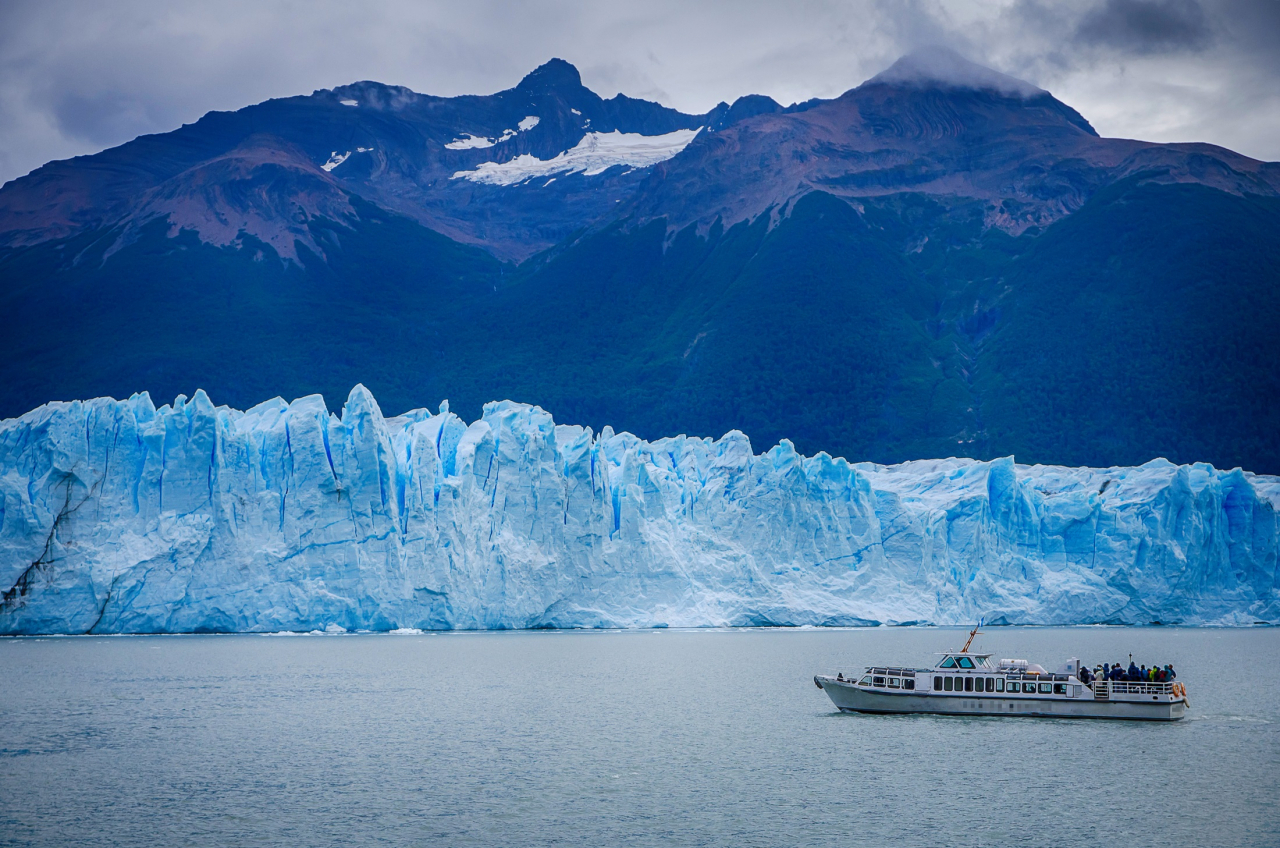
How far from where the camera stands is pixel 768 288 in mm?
88875

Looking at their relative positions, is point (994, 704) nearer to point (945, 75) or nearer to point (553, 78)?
point (945, 75)

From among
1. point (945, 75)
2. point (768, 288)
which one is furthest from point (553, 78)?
point (768, 288)

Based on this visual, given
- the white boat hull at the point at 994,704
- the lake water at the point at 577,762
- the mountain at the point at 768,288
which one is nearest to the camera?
the lake water at the point at 577,762

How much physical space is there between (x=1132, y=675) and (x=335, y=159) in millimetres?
120458

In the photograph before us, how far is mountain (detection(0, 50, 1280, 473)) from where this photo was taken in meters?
76.0

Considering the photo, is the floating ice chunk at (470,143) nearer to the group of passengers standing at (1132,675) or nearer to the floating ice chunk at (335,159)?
the floating ice chunk at (335,159)

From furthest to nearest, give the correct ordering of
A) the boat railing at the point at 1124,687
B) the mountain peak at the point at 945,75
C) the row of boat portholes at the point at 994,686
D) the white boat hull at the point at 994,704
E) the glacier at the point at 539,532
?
the mountain peak at the point at 945,75
the glacier at the point at 539,532
the row of boat portholes at the point at 994,686
the white boat hull at the point at 994,704
the boat railing at the point at 1124,687

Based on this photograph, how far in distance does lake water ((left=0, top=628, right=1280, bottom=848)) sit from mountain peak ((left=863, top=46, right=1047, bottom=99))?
3462 inches

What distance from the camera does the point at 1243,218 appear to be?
272 ft

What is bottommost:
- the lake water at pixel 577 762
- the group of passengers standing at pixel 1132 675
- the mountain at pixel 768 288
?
the lake water at pixel 577 762

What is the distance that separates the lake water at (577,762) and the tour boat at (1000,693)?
1.26 ft

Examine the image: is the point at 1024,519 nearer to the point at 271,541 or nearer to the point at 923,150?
the point at 271,541

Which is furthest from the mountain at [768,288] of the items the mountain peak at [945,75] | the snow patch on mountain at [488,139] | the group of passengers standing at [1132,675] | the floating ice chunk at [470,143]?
the group of passengers standing at [1132,675]

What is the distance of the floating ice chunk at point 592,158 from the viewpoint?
460 feet
